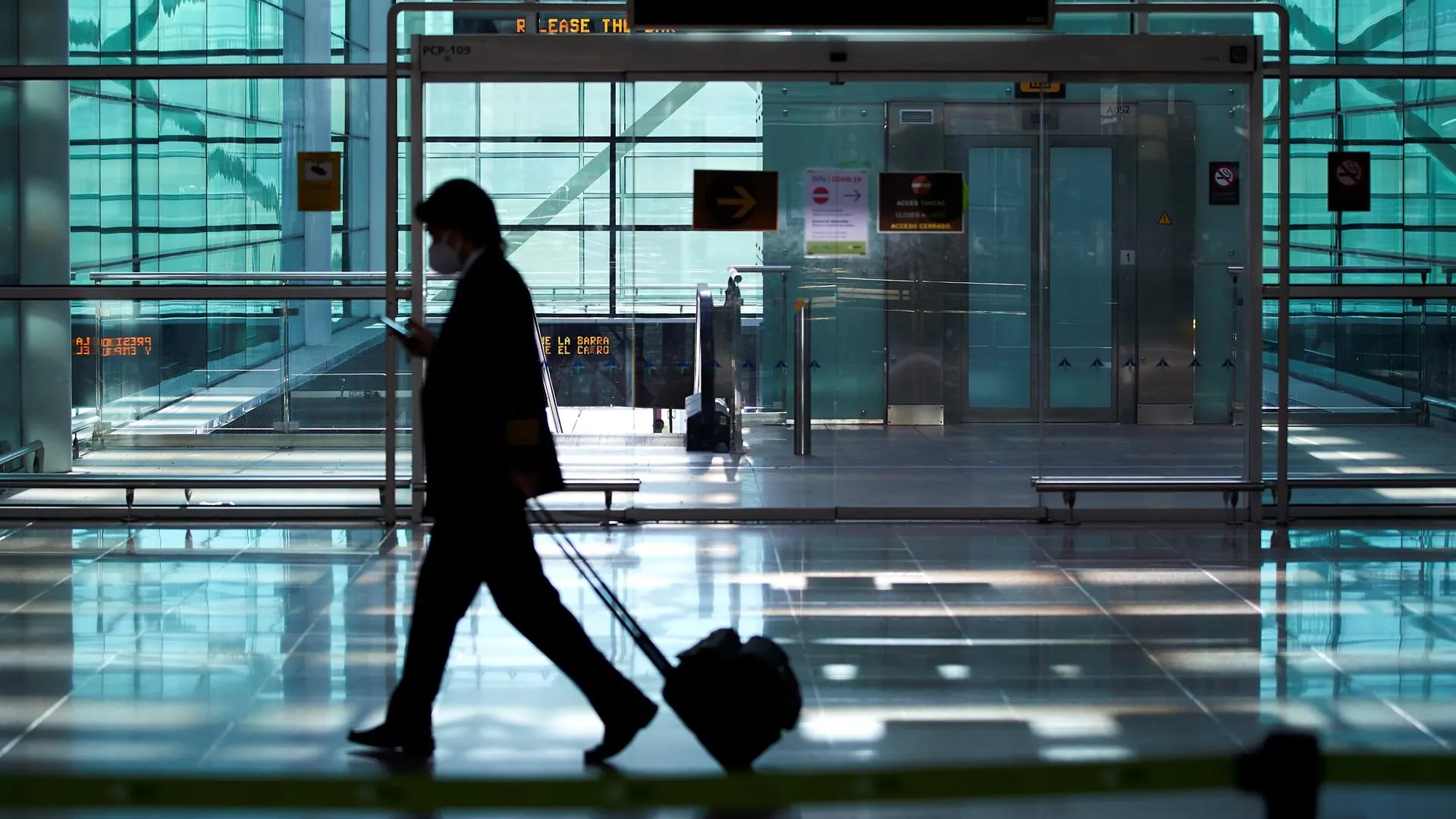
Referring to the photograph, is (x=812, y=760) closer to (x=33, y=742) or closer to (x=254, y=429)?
(x=33, y=742)

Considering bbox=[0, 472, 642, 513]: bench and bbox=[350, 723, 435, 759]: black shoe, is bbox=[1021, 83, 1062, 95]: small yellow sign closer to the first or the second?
bbox=[0, 472, 642, 513]: bench

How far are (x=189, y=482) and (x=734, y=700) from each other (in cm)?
505

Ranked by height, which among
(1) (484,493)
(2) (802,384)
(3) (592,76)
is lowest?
(1) (484,493)

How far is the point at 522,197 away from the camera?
876 cm

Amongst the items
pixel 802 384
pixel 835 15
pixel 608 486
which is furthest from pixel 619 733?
pixel 802 384

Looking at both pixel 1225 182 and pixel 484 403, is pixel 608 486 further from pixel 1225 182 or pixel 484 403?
pixel 484 403

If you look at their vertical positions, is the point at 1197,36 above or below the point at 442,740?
above

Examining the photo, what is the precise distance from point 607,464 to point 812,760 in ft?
14.9

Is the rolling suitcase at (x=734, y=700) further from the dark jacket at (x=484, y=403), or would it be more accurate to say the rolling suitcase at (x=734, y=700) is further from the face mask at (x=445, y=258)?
the face mask at (x=445, y=258)

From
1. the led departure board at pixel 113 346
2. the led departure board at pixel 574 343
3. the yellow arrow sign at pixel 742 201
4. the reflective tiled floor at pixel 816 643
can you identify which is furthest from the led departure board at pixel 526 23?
the reflective tiled floor at pixel 816 643

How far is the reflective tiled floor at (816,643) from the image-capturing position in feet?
14.7

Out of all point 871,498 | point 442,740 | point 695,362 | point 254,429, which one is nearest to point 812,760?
point 442,740

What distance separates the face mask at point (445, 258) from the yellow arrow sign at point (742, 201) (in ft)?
12.7

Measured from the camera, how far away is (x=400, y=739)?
4.33m
